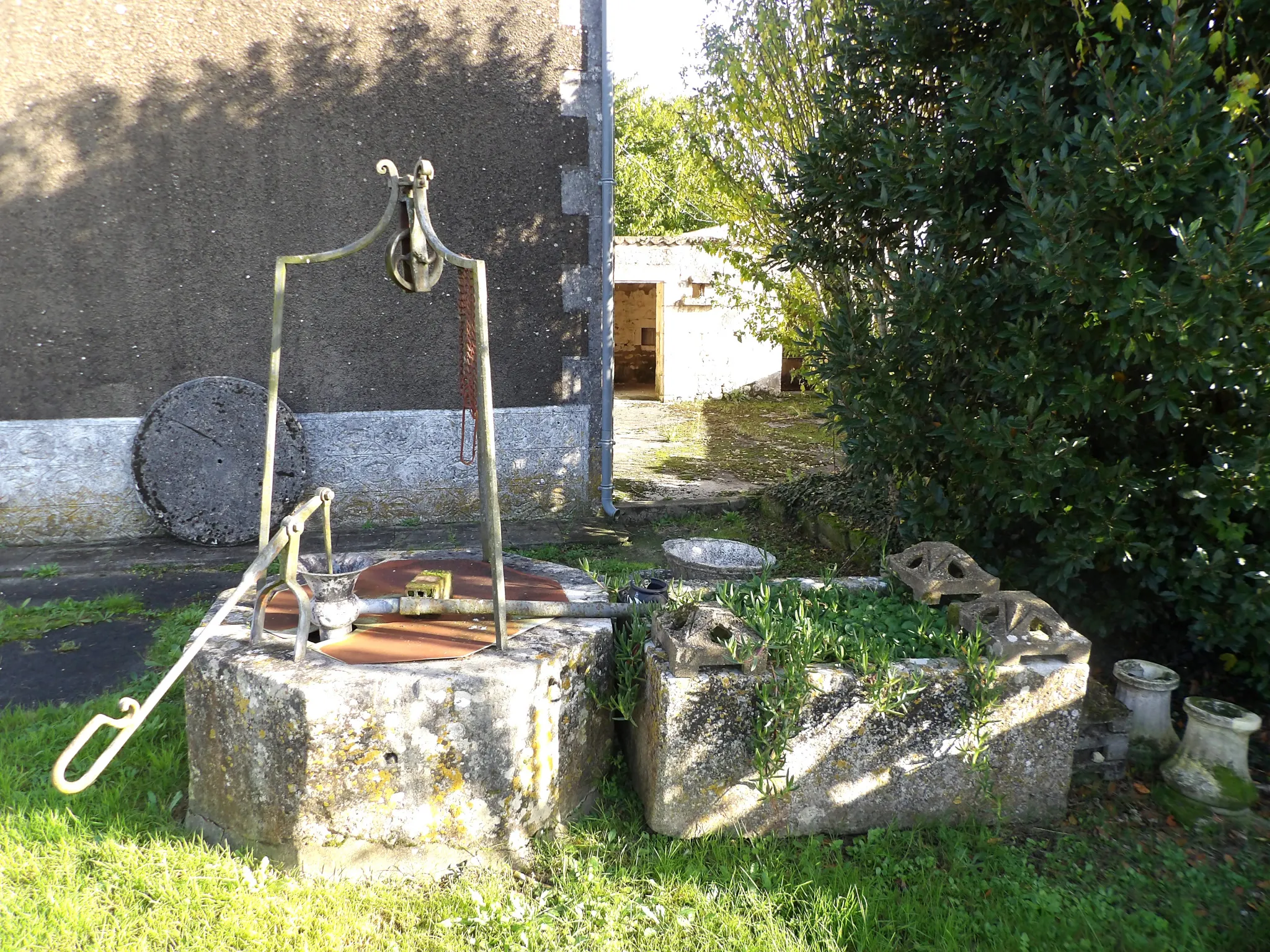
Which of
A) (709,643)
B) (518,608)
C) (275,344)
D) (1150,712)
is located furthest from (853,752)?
(275,344)

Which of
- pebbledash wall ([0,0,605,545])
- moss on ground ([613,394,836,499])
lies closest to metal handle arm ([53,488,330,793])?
moss on ground ([613,394,836,499])

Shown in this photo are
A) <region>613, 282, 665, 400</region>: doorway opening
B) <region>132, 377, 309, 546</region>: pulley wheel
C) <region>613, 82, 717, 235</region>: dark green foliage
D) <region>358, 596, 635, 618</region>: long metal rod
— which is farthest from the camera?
<region>613, 82, 717, 235</region>: dark green foliage

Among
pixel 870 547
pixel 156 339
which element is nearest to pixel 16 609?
pixel 156 339

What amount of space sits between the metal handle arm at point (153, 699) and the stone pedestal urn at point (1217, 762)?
3.06m

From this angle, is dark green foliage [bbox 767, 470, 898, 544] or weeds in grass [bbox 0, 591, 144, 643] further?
dark green foliage [bbox 767, 470, 898, 544]

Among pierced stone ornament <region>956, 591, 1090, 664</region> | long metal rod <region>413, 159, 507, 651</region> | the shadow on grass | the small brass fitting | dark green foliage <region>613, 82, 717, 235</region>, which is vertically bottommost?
the shadow on grass

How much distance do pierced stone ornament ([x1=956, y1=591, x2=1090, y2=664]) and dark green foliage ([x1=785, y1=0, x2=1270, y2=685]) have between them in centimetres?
56

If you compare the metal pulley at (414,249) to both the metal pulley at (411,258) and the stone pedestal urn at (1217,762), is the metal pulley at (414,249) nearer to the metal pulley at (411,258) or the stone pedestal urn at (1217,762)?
the metal pulley at (411,258)

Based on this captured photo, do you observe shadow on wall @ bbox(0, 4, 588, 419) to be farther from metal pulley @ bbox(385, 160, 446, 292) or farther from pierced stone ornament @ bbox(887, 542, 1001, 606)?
pierced stone ornament @ bbox(887, 542, 1001, 606)

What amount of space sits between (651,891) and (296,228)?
4.89m

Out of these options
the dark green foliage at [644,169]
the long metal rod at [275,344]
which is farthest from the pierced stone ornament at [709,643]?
the dark green foliage at [644,169]

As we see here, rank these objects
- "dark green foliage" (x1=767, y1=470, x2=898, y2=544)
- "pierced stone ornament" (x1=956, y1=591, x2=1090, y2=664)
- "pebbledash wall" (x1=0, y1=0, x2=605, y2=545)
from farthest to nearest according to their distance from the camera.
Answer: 1. "pebbledash wall" (x1=0, y1=0, x2=605, y2=545)
2. "dark green foliage" (x1=767, y1=470, x2=898, y2=544)
3. "pierced stone ornament" (x1=956, y1=591, x2=1090, y2=664)

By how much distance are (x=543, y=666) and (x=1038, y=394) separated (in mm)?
2158

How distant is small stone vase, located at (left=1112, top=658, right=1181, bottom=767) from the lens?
10.7ft
